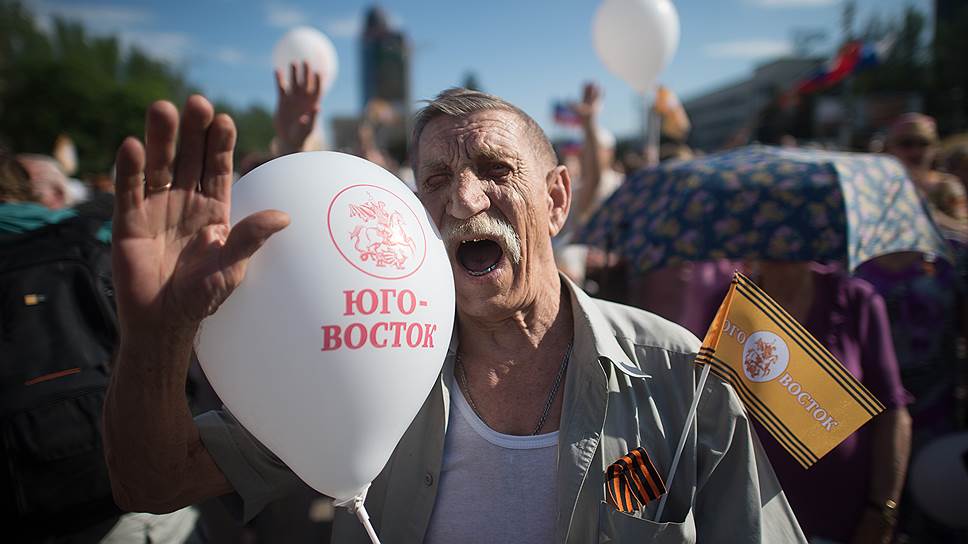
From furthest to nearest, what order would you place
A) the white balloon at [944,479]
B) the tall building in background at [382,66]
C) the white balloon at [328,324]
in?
the tall building in background at [382,66]
the white balloon at [944,479]
the white balloon at [328,324]

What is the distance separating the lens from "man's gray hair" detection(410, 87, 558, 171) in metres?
1.77

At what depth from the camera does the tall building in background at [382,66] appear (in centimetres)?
7738

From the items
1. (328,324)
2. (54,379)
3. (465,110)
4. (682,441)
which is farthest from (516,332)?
(54,379)

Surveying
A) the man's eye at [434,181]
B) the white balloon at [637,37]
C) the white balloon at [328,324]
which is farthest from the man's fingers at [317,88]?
the white balloon at [637,37]

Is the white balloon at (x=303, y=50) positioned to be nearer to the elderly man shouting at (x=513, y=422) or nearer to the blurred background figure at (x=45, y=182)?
the blurred background figure at (x=45, y=182)

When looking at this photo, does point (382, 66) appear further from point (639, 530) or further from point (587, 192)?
point (639, 530)

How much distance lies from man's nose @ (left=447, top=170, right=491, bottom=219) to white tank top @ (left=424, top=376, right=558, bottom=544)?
0.61m

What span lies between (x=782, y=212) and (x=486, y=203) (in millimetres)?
1669

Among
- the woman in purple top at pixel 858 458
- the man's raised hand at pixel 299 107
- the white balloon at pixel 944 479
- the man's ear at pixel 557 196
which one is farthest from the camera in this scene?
the white balloon at pixel 944 479

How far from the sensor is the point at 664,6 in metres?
5.11

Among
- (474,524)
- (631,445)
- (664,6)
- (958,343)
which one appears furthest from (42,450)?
(664,6)

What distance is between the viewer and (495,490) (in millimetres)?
1618

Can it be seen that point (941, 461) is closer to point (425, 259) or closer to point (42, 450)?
point (425, 259)

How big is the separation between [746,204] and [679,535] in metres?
1.78
